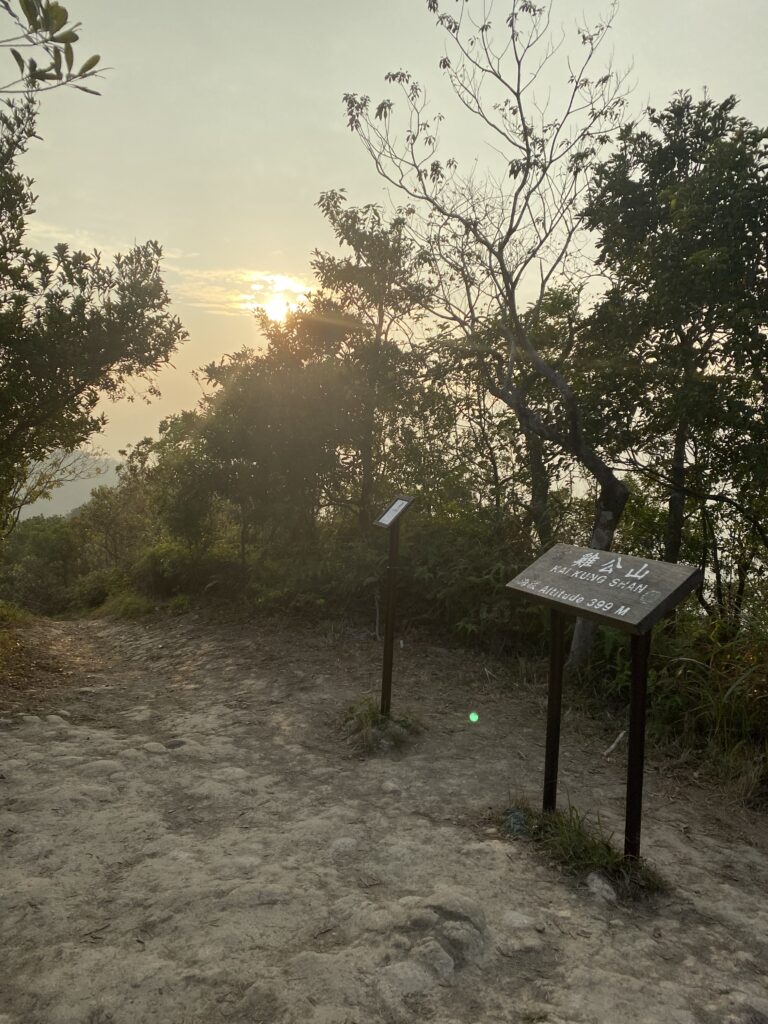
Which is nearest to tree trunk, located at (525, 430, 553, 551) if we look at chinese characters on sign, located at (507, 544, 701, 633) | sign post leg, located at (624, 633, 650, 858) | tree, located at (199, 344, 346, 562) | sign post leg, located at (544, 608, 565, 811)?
tree, located at (199, 344, 346, 562)

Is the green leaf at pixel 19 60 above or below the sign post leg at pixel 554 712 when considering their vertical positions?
above

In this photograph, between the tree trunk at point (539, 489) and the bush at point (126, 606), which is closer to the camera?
the tree trunk at point (539, 489)

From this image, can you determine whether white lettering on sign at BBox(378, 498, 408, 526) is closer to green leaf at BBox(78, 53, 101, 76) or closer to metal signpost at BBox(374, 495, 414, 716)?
metal signpost at BBox(374, 495, 414, 716)

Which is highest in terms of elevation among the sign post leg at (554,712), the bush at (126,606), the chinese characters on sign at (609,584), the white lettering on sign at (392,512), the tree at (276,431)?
the tree at (276,431)

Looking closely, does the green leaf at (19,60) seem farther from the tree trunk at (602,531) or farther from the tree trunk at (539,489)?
the tree trunk at (539,489)

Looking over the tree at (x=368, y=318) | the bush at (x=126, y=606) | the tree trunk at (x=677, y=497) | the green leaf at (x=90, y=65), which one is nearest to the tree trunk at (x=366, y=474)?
the tree at (x=368, y=318)

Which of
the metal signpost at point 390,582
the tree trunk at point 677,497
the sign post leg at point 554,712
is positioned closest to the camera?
A: the sign post leg at point 554,712

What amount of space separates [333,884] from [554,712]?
1740 mm

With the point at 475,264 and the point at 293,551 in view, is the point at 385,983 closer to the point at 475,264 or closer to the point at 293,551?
the point at 475,264

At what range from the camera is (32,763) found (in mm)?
5262

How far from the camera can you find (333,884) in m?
3.63

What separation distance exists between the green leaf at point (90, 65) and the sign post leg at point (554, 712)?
3628mm

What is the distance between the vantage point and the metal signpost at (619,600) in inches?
143

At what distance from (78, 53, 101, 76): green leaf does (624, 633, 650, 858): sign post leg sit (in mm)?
3559
